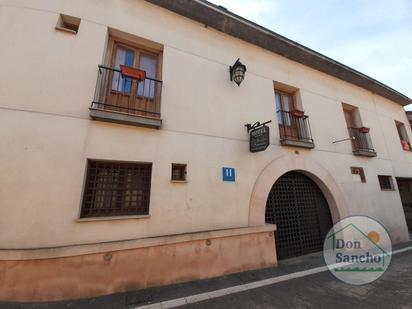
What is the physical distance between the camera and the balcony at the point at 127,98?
364cm

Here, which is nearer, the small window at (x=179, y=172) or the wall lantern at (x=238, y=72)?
the small window at (x=179, y=172)

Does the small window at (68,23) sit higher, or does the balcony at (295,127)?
the small window at (68,23)

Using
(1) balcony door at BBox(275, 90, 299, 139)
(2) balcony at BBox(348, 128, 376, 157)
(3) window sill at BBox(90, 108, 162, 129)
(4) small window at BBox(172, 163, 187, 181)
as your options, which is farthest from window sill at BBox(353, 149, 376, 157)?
(3) window sill at BBox(90, 108, 162, 129)

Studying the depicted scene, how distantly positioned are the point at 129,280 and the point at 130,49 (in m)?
5.07

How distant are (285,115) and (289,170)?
199cm

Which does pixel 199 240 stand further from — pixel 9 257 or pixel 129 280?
pixel 9 257

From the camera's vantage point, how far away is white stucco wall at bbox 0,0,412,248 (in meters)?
3.01

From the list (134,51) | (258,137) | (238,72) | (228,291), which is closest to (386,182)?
(258,137)

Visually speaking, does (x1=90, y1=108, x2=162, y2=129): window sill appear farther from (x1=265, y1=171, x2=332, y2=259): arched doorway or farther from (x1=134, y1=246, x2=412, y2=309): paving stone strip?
(x1=265, y1=171, x2=332, y2=259): arched doorway

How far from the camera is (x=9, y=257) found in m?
2.63

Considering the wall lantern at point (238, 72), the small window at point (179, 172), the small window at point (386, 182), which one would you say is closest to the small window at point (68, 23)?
the small window at point (179, 172)

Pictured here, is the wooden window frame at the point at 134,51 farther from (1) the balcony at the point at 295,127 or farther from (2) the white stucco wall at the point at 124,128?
(1) the balcony at the point at 295,127

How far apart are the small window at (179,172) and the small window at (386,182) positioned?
26.2ft

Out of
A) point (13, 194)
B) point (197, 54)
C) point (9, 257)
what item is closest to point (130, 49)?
point (197, 54)
